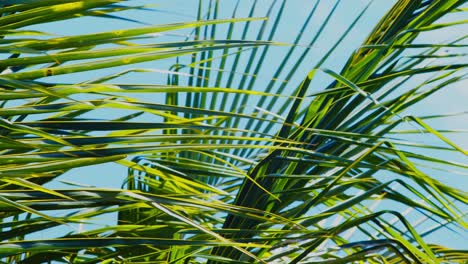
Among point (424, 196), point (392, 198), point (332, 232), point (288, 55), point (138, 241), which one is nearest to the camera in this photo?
point (138, 241)

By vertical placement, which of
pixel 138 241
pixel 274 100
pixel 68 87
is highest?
pixel 274 100

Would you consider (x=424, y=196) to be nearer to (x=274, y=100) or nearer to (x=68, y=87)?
(x=68, y=87)

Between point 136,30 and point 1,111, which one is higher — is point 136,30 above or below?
above

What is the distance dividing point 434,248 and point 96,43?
763mm

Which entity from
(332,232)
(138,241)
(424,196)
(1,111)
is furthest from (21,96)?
(424,196)

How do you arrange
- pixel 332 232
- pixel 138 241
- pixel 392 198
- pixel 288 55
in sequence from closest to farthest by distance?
pixel 138 241, pixel 332 232, pixel 392 198, pixel 288 55

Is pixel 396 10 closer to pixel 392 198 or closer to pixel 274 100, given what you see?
pixel 392 198

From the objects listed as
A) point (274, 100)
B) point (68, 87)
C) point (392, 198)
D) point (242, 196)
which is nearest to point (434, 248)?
point (392, 198)

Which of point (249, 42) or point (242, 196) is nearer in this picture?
point (249, 42)

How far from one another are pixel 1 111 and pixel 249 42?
9.7 inches

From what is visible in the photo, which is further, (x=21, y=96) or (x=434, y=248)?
(x=434, y=248)

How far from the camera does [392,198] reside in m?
1.20

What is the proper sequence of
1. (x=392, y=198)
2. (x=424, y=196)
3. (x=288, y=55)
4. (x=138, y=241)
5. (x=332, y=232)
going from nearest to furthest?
(x=138, y=241)
(x=332, y=232)
(x=424, y=196)
(x=392, y=198)
(x=288, y=55)

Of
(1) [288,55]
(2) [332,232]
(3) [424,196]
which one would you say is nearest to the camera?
(2) [332,232]
